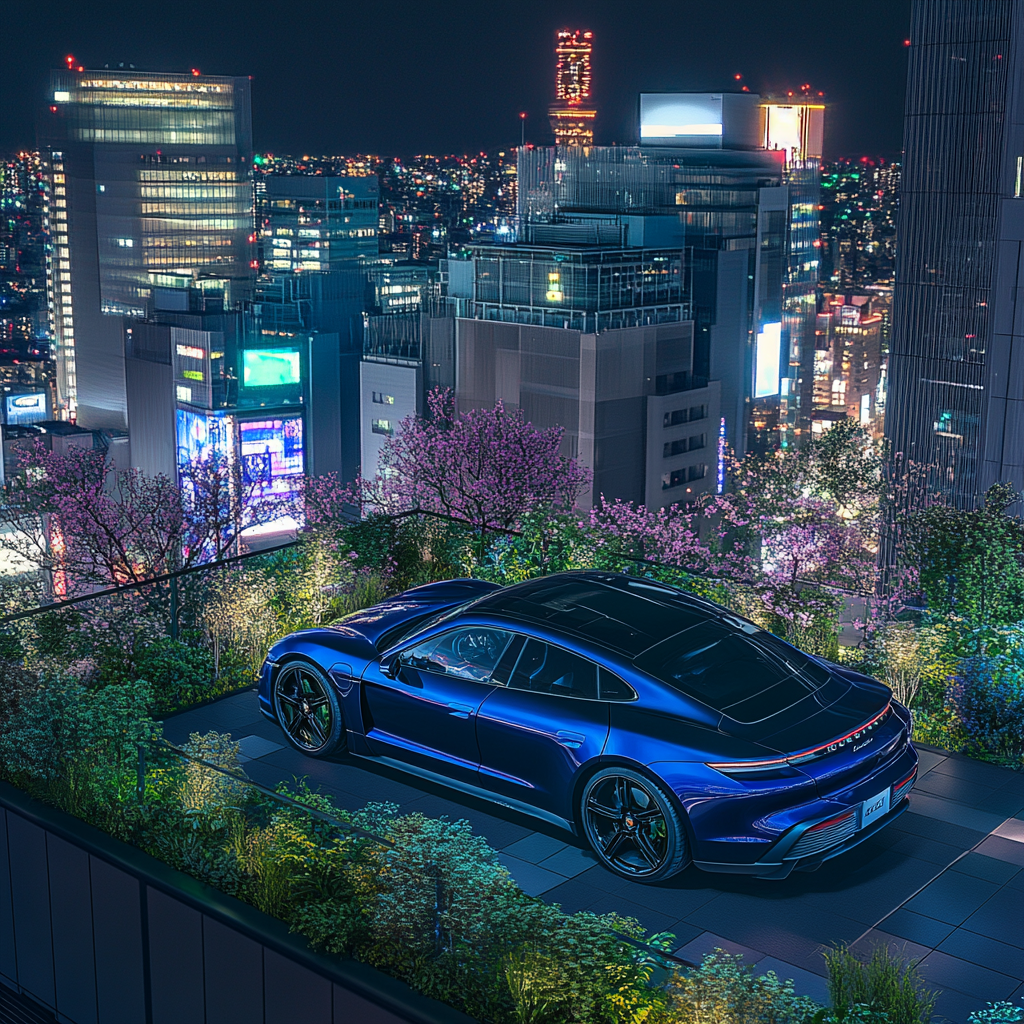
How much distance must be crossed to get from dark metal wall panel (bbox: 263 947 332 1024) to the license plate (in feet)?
8.27

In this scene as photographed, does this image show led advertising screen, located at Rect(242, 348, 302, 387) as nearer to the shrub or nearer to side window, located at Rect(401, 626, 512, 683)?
the shrub

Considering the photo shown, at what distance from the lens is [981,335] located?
4209 centimetres

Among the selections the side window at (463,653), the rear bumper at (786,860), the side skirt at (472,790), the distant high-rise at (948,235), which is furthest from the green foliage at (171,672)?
the distant high-rise at (948,235)

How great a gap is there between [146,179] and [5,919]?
15052cm

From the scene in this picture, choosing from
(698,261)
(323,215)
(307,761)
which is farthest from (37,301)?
(307,761)

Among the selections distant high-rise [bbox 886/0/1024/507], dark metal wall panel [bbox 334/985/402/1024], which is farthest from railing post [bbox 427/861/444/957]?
distant high-rise [bbox 886/0/1024/507]

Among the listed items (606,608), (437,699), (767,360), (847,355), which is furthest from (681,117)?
(437,699)

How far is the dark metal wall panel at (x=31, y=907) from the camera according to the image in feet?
19.0

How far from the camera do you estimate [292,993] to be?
4.69m

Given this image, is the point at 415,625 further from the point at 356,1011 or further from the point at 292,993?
the point at 356,1011

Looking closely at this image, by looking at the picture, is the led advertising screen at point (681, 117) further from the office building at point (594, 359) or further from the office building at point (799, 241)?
the office building at point (594, 359)

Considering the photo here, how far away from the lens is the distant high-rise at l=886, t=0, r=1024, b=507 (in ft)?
136

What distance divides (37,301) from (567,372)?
116 m

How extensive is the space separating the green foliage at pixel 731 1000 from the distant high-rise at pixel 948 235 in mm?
39469
